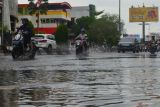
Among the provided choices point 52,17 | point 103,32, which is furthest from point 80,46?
point 52,17

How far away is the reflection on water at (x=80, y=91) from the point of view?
847 centimetres

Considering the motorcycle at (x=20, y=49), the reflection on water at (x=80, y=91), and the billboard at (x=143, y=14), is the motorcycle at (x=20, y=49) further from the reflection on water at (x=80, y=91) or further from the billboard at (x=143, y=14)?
the billboard at (x=143, y=14)

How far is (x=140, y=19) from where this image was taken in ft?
415

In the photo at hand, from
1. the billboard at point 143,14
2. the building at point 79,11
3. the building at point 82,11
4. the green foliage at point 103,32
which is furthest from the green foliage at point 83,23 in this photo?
the green foliage at point 103,32

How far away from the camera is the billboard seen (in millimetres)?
126375

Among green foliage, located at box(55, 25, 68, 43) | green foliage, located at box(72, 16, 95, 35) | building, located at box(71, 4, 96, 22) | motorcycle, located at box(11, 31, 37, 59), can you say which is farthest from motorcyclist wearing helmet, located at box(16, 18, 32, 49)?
building, located at box(71, 4, 96, 22)

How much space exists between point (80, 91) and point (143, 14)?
117307 millimetres

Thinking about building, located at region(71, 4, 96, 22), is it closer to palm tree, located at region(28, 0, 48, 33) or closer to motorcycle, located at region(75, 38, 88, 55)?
palm tree, located at region(28, 0, 48, 33)

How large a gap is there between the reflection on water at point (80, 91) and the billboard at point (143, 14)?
4472 inches

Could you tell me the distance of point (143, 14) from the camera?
126375 mm

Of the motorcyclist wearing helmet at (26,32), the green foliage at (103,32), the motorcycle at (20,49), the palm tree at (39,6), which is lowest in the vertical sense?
the green foliage at (103,32)

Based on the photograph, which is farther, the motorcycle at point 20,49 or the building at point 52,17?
the building at point 52,17

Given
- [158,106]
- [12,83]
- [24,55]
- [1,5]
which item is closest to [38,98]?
[158,106]

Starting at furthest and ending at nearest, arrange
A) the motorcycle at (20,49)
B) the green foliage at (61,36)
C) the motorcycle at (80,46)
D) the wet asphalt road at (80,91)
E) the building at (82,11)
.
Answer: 1. the building at (82,11)
2. the green foliage at (61,36)
3. the motorcycle at (80,46)
4. the motorcycle at (20,49)
5. the wet asphalt road at (80,91)
